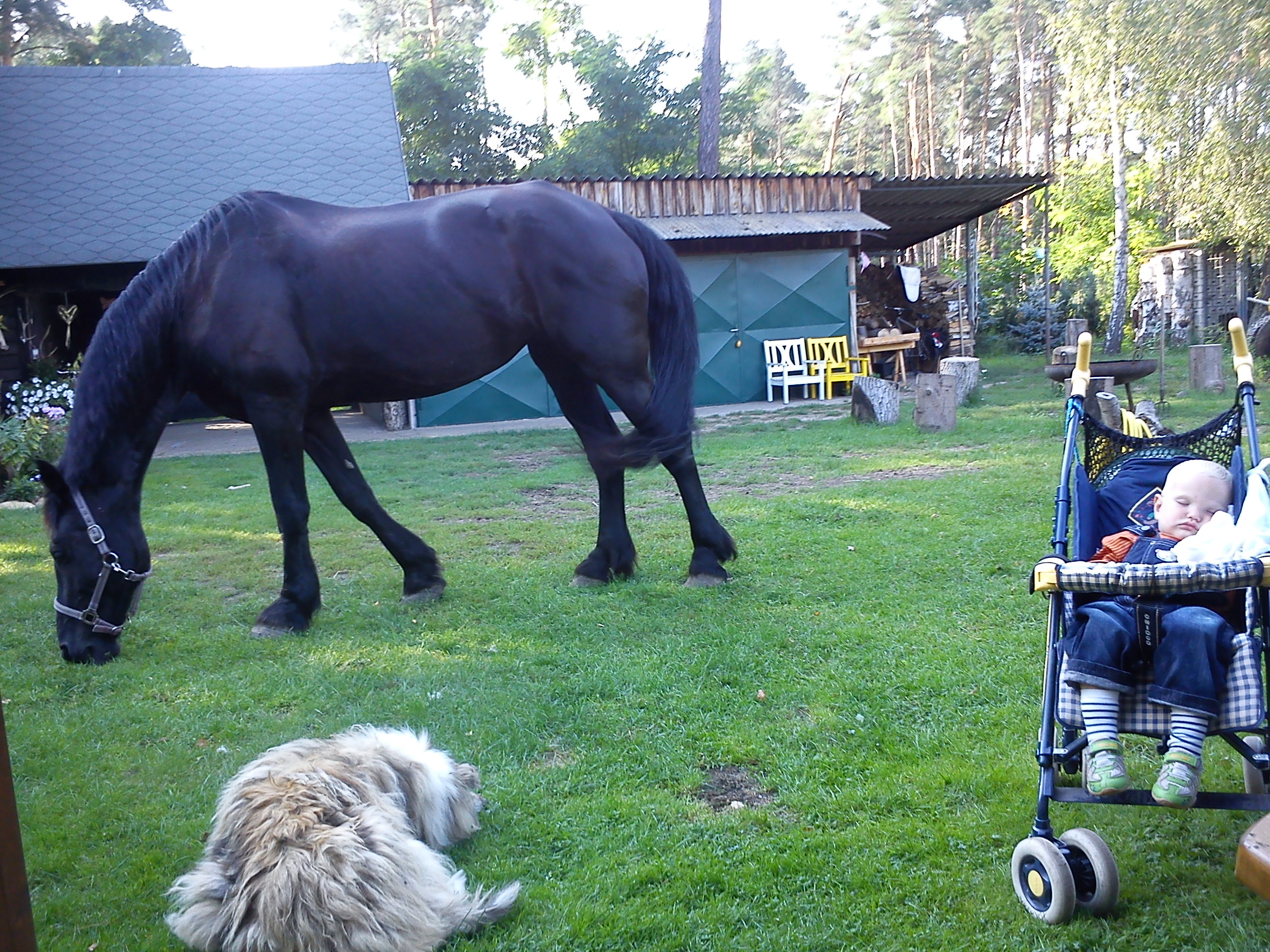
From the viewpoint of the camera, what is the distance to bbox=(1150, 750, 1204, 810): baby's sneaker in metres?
2.25

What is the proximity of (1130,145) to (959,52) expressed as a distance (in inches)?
407

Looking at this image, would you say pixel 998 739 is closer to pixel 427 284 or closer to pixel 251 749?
pixel 251 749

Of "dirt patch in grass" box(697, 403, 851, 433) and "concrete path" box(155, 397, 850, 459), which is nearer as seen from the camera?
"dirt patch in grass" box(697, 403, 851, 433)

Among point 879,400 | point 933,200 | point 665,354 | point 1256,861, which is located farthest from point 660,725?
point 933,200

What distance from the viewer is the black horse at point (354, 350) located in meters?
4.57

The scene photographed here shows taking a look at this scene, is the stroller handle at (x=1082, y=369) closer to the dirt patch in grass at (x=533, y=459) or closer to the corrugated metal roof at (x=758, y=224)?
the dirt patch in grass at (x=533, y=459)

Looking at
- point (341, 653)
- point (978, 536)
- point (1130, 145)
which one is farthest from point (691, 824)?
point (1130, 145)

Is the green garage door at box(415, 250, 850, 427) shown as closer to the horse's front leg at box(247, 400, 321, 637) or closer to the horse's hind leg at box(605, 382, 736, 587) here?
the horse's hind leg at box(605, 382, 736, 587)

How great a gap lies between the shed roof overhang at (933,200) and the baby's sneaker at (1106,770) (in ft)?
48.0

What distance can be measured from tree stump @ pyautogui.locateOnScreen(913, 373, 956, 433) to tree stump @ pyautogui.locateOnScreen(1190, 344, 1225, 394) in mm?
4233

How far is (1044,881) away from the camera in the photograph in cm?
237

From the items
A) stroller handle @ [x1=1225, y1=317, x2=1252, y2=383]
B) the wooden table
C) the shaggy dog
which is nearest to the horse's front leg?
the shaggy dog

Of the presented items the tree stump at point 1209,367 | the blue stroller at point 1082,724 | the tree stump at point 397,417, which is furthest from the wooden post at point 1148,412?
the tree stump at point 397,417

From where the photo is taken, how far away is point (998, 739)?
335cm
